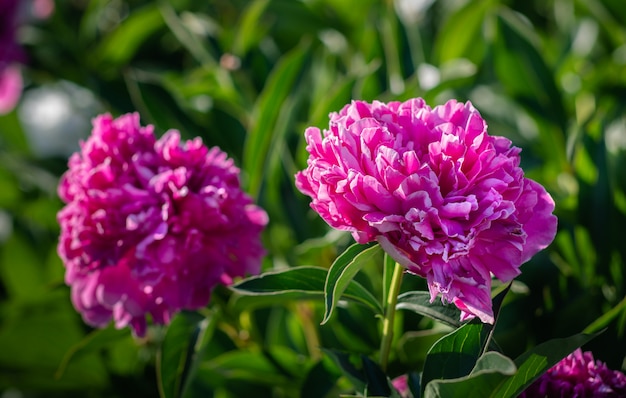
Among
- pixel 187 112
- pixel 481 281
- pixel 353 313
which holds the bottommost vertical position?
pixel 353 313

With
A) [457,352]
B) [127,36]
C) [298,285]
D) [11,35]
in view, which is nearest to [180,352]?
[298,285]

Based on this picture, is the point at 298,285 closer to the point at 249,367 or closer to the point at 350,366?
the point at 350,366

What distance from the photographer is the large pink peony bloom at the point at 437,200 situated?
56 cm

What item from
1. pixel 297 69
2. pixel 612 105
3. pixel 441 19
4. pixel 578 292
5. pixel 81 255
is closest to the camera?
pixel 81 255

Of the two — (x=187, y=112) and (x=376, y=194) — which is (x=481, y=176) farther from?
(x=187, y=112)

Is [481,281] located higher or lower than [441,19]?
higher

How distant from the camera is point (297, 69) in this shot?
40.7 inches

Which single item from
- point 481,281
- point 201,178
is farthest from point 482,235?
point 201,178

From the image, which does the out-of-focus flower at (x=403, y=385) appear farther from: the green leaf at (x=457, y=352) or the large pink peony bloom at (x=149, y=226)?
the large pink peony bloom at (x=149, y=226)

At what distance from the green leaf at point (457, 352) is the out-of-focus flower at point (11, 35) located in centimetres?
119

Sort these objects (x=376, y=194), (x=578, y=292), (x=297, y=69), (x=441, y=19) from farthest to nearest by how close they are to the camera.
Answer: (x=441, y=19), (x=297, y=69), (x=578, y=292), (x=376, y=194)

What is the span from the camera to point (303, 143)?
1.02 metres

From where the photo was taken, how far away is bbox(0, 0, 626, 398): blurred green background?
2.92 feet

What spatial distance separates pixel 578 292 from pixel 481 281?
0.32 m
